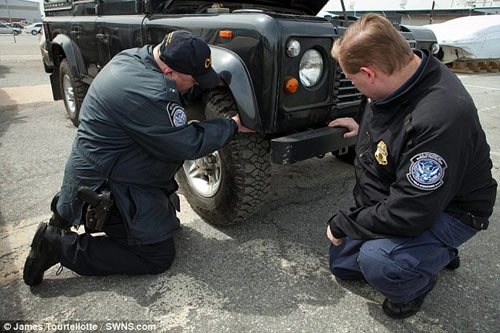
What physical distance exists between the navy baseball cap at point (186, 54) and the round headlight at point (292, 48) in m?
0.47

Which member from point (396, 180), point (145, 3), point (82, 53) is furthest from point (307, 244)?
point (82, 53)

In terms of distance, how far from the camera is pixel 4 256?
7.57ft

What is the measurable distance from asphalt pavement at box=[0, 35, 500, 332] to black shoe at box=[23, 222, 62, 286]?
87 millimetres

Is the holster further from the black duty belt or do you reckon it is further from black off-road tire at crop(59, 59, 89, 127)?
black off-road tire at crop(59, 59, 89, 127)

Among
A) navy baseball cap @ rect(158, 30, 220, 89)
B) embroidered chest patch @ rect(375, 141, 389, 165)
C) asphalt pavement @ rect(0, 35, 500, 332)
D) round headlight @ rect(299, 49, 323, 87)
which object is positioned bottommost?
asphalt pavement @ rect(0, 35, 500, 332)

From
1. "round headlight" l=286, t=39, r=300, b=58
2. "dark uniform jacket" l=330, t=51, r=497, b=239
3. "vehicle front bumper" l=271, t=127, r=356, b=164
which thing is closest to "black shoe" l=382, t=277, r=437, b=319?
"dark uniform jacket" l=330, t=51, r=497, b=239

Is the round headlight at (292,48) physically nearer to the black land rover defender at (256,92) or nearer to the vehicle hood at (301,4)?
the black land rover defender at (256,92)

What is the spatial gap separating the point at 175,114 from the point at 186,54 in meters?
0.31

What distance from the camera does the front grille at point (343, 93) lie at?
94.9 inches

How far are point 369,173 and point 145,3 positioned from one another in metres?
2.19

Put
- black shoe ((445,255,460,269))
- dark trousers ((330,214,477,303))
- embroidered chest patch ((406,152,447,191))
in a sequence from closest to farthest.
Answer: embroidered chest patch ((406,152,447,191)), dark trousers ((330,214,477,303)), black shoe ((445,255,460,269))

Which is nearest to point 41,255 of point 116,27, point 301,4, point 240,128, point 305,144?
point 240,128

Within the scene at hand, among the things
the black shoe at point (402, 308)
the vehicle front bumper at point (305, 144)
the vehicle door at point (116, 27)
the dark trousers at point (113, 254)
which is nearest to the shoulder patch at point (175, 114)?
the vehicle front bumper at point (305, 144)

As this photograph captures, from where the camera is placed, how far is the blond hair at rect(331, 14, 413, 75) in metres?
1.57
